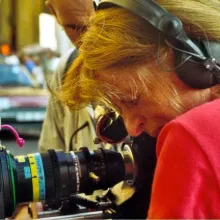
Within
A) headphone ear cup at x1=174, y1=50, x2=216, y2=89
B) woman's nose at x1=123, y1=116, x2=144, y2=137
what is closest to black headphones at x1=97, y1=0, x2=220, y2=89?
headphone ear cup at x1=174, y1=50, x2=216, y2=89

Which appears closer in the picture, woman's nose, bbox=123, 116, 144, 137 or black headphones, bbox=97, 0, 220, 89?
black headphones, bbox=97, 0, 220, 89

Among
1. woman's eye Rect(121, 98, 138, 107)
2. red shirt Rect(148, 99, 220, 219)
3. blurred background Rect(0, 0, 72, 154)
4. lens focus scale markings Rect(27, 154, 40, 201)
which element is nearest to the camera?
red shirt Rect(148, 99, 220, 219)

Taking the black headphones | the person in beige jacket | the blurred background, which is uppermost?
the black headphones

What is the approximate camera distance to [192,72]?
A: 27.6 inches

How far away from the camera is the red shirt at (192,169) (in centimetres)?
61

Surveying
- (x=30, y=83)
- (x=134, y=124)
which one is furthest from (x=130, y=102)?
(x=30, y=83)

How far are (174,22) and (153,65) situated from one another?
7 cm

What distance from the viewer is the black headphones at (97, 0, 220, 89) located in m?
0.68

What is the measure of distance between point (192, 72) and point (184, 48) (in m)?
0.03

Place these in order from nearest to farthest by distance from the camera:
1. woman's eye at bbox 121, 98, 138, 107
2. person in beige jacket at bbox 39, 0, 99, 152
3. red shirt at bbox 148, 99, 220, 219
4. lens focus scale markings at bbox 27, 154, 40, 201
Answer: red shirt at bbox 148, 99, 220, 219 → woman's eye at bbox 121, 98, 138, 107 → lens focus scale markings at bbox 27, 154, 40, 201 → person in beige jacket at bbox 39, 0, 99, 152

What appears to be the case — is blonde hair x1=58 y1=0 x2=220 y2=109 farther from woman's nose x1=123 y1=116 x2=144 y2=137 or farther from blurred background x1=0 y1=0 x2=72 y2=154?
blurred background x1=0 y1=0 x2=72 y2=154

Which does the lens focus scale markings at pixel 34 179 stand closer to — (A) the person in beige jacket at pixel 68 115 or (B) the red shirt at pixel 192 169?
(A) the person in beige jacket at pixel 68 115

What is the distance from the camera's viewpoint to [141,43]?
0.70 meters

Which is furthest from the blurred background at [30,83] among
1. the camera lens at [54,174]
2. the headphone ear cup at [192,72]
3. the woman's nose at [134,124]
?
the headphone ear cup at [192,72]
